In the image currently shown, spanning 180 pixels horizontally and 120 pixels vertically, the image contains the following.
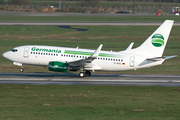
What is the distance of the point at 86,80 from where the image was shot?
43.5 meters

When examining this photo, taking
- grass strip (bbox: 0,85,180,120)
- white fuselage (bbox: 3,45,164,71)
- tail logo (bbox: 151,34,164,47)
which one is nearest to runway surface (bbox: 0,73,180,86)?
white fuselage (bbox: 3,45,164,71)

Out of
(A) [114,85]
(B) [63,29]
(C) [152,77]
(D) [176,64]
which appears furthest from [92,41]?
(A) [114,85]

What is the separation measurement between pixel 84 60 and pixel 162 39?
12251 mm

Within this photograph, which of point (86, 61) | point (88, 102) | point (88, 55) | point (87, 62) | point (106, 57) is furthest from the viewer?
point (88, 55)

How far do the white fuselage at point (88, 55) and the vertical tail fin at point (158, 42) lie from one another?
1213 millimetres

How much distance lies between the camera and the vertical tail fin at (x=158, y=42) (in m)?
44.9

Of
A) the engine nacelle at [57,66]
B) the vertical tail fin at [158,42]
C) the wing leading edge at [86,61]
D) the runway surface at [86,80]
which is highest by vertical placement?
the vertical tail fin at [158,42]

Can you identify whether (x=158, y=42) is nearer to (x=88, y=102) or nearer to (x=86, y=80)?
(x=86, y=80)

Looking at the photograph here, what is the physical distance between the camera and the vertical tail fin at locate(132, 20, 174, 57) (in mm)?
44906

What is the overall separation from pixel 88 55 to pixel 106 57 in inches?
110

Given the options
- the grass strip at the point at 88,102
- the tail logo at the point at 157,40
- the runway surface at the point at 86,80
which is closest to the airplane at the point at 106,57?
the tail logo at the point at 157,40

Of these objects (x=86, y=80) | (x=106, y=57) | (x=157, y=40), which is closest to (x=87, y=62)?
(x=86, y=80)

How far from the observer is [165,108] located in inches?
1064

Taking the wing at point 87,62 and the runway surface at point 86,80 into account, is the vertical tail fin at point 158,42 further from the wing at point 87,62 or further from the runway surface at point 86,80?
the wing at point 87,62
